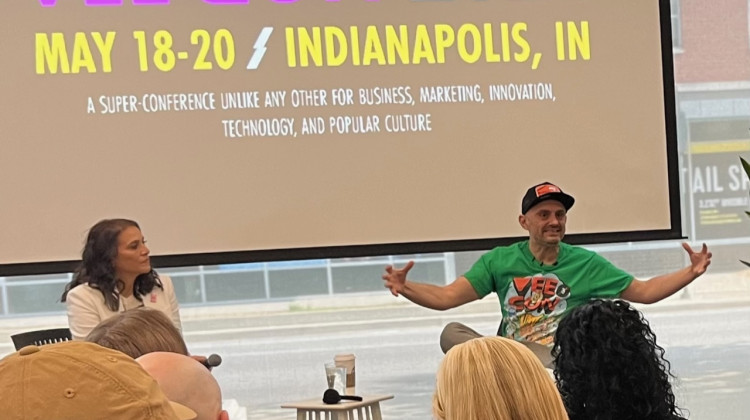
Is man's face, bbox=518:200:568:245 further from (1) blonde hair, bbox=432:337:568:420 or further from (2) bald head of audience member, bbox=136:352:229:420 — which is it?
(2) bald head of audience member, bbox=136:352:229:420

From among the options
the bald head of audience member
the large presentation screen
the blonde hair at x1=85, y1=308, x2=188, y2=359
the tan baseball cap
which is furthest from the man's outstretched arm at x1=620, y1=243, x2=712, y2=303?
the tan baseball cap

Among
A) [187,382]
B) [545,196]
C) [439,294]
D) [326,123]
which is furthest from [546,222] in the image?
[187,382]

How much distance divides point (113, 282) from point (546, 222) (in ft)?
5.39

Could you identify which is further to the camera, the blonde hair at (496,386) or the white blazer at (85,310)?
the white blazer at (85,310)

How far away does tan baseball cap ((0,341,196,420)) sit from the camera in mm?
864

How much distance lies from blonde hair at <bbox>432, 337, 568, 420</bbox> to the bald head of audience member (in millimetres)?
334

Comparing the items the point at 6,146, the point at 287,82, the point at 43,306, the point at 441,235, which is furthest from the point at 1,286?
the point at 441,235

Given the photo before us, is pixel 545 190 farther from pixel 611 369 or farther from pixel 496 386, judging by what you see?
pixel 496 386

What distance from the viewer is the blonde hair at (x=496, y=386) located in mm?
1386

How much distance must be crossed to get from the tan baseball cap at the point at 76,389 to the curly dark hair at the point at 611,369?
1115mm

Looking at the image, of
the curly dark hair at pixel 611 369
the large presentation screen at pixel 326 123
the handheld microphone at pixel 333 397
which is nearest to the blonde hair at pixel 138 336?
the curly dark hair at pixel 611 369

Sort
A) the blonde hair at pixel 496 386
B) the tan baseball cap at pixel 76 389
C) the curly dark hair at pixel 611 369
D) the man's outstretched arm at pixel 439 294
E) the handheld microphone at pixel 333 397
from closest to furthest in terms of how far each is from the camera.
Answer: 1. the tan baseball cap at pixel 76 389
2. the blonde hair at pixel 496 386
3. the curly dark hair at pixel 611 369
4. the handheld microphone at pixel 333 397
5. the man's outstretched arm at pixel 439 294

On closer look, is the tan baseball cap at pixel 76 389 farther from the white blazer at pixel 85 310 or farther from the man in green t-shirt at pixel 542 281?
the man in green t-shirt at pixel 542 281

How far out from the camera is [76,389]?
2.87ft
